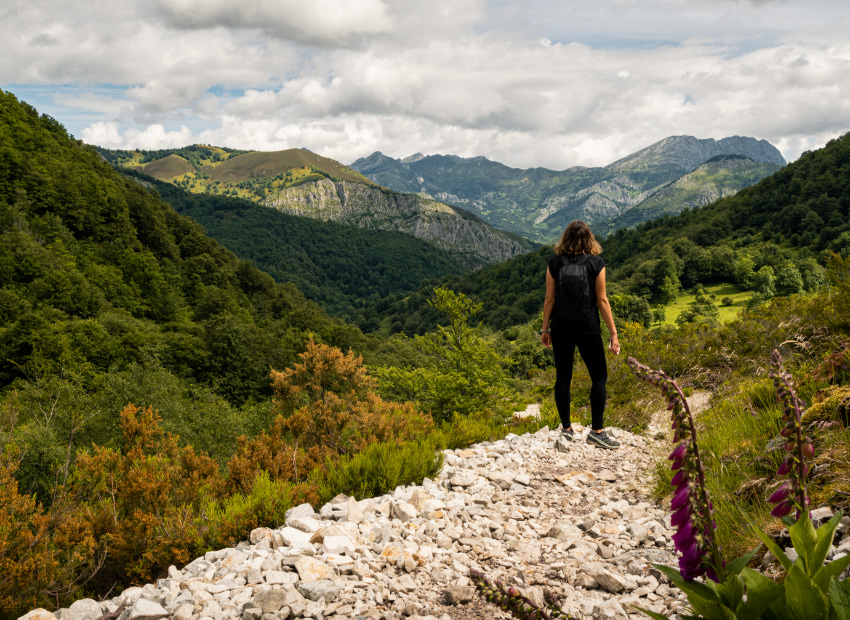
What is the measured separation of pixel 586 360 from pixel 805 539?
4565 millimetres

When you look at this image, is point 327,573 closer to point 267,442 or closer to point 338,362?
point 267,442

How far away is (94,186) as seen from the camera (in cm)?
5881

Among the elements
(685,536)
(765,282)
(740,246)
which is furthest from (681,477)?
(740,246)

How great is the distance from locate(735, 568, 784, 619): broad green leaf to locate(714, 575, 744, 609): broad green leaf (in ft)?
0.10

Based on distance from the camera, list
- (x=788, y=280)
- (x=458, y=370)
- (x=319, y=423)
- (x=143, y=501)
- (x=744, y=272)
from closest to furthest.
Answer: (x=143, y=501), (x=319, y=423), (x=458, y=370), (x=788, y=280), (x=744, y=272)

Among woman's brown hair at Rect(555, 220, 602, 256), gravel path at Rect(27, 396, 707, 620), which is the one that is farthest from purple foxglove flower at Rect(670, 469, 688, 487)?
woman's brown hair at Rect(555, 220, 602, 256)

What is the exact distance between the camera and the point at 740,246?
8100cm

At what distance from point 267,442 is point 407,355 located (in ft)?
165

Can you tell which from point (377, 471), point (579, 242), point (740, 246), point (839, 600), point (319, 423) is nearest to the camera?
Result: point (839, 600)

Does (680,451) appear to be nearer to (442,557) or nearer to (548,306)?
(442,557)

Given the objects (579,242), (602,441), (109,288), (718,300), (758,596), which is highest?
(579,242)

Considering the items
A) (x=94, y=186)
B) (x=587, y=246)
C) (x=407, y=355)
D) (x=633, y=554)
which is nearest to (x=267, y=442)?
(x=633, y=554)

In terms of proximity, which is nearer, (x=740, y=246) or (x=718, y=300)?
(x=718, y=300)

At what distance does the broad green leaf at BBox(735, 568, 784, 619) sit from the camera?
1.41 metres
